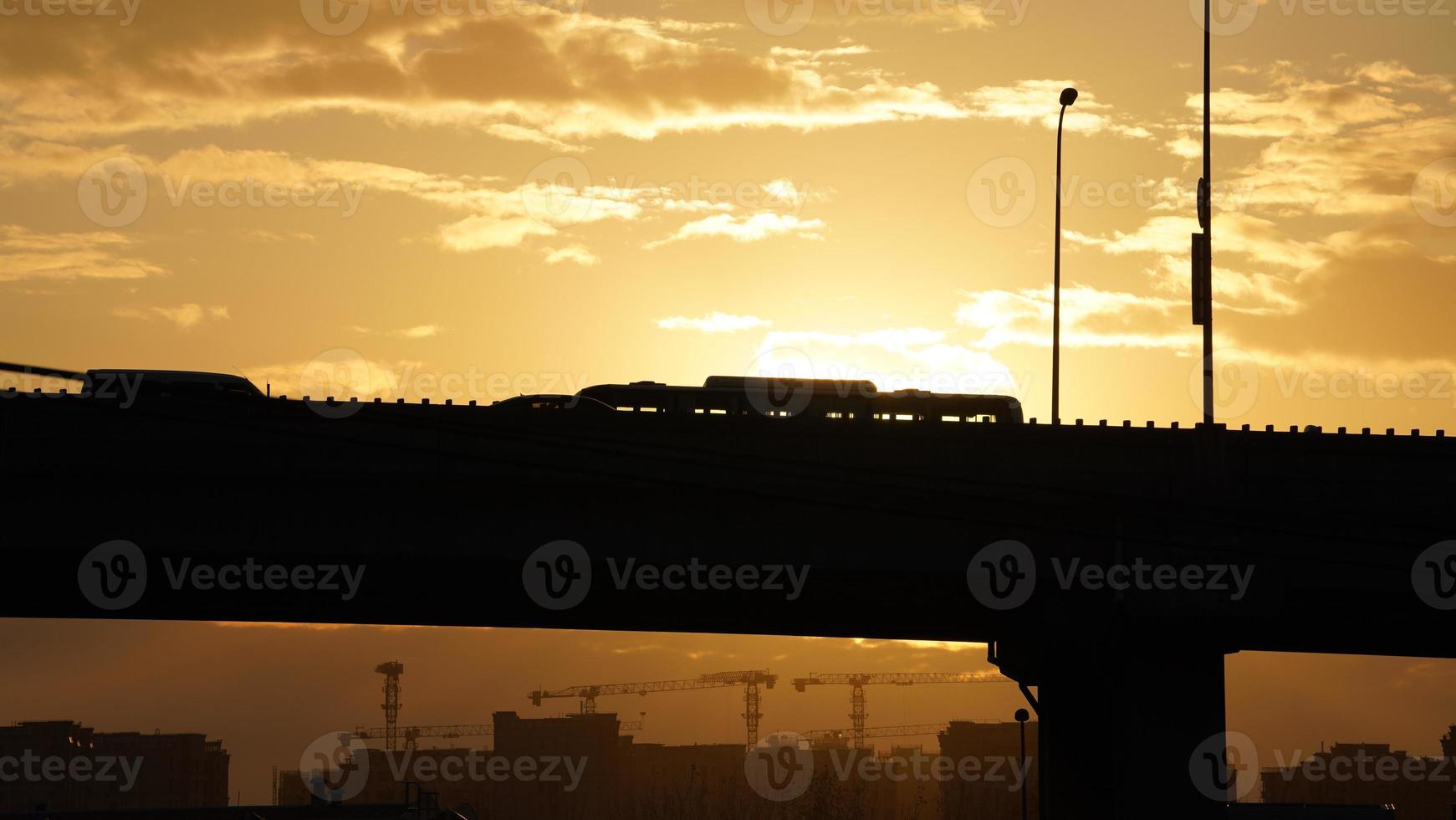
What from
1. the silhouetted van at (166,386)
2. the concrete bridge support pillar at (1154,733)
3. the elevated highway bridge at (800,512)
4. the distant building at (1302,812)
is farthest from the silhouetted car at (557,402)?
the distant building at (1302,812)

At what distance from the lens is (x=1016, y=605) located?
148 ft

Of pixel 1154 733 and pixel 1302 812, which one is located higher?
pixel 1154 733

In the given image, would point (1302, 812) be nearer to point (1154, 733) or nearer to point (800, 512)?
point (1154, 733)

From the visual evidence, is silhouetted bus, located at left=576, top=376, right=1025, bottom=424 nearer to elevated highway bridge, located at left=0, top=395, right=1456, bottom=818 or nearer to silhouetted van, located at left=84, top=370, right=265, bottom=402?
elevated highway bridge, located at left=0, top=395, right=1456, bottom=818

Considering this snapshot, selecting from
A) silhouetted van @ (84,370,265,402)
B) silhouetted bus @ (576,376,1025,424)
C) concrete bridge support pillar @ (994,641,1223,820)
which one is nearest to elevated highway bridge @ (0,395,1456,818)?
concrete bridge support pillar @ (994,641,1223,820)

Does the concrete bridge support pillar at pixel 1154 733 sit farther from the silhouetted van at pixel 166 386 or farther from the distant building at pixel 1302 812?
the silhouetted van at pixel 166 386

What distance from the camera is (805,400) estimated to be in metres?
48.0

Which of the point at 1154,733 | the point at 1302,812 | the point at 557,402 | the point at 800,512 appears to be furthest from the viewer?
the point at 1302,812

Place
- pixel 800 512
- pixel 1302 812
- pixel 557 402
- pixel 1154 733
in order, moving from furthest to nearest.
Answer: pixel 1302 812
pixel 557 402
pixel 800 512
pixel 1154 733

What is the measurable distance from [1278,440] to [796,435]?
14044 mm

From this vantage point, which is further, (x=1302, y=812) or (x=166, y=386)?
(x=1302, y=812)

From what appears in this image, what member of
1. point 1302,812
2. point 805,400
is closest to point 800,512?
point 805,400

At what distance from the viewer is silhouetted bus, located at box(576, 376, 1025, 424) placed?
46875 millimetres

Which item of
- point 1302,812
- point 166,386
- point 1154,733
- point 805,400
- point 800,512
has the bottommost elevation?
point 1302,812
